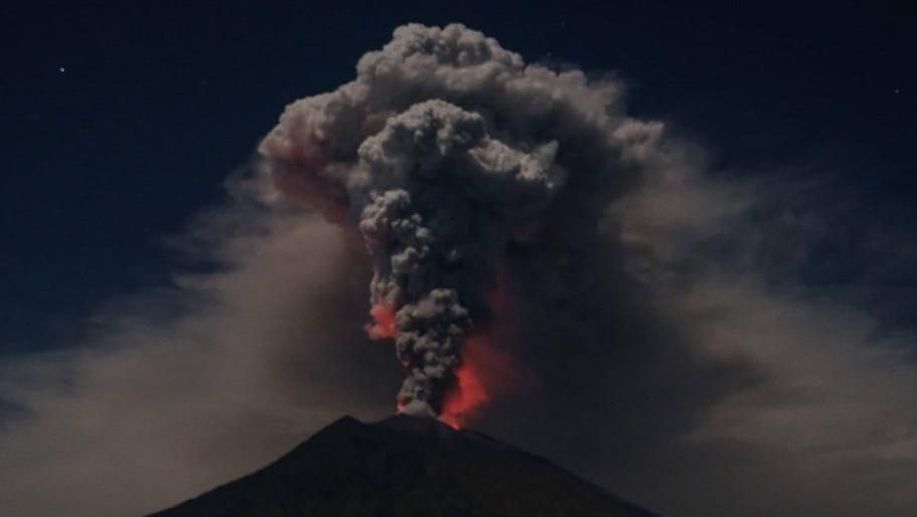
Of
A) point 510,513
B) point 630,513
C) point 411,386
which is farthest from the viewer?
point 630,513

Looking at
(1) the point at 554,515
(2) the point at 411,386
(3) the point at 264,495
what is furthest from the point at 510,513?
(3) the point at 264,495

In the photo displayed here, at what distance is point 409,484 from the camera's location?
12506 centimetres

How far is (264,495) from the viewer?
130 metres

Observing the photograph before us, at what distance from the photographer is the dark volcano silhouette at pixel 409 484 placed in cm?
12181

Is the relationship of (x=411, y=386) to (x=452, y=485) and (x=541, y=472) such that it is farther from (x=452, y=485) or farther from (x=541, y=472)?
(x=541, y=472)

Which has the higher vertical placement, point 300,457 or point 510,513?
point 300,457

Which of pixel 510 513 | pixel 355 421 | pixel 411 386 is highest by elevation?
pixel 355 421

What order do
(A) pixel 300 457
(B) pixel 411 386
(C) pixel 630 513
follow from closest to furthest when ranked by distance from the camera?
(B) pixel 411 386 < (C) pixel 630 513 < (A) pixel 300 457

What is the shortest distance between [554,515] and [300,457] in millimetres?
38507

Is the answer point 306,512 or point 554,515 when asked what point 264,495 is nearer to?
point 306,512

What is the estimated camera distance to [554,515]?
121m

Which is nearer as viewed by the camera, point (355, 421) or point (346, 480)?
point (346, 480)

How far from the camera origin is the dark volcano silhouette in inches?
4796

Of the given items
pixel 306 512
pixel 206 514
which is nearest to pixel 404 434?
pixel 306 512
